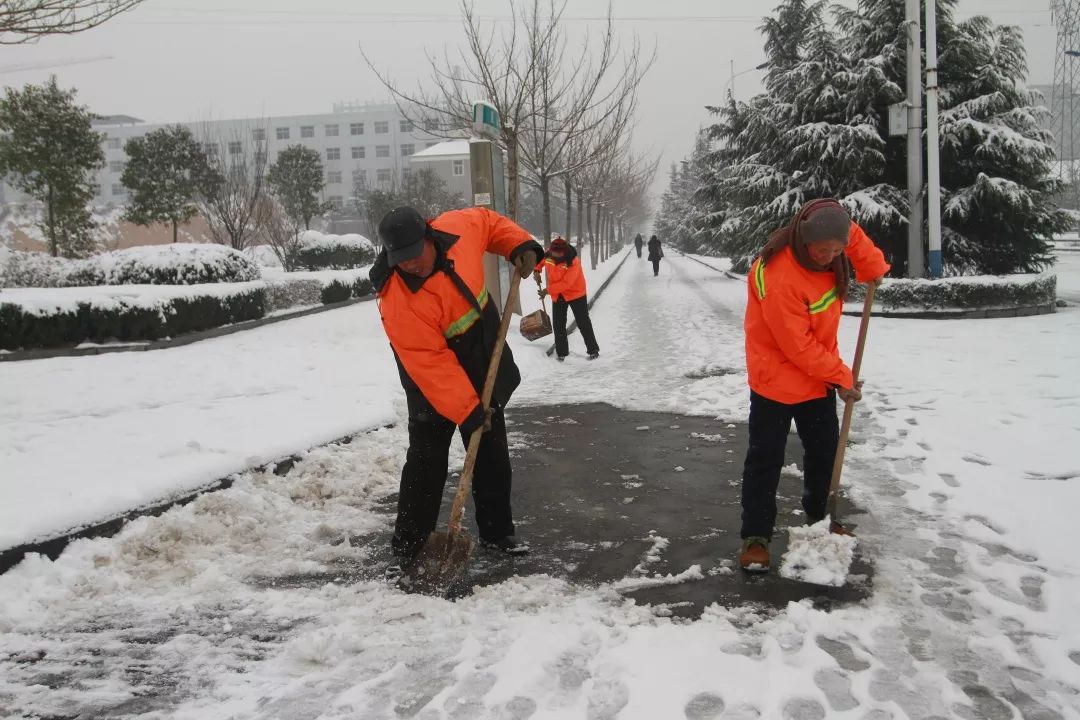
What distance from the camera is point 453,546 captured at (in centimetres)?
361

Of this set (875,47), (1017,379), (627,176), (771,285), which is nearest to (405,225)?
(771,285)

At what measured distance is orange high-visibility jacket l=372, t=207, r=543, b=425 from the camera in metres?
3.41

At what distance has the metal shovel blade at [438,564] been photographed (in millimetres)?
3490

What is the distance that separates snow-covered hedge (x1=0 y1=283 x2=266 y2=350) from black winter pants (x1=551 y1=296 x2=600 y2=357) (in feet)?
16.3

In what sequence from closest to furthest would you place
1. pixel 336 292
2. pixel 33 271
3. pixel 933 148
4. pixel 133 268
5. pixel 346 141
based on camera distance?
pixel 133 268
pixel 33 271
pixel 933 148
pixel 336 292
pixel 346 141

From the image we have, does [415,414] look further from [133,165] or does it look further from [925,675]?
[133,165]

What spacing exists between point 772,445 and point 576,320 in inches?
A: 259

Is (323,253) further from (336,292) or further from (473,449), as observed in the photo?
(473,449)

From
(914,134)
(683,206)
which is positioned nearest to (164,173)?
(914,134)

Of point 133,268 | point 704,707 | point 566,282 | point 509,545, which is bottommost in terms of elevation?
point 704,707

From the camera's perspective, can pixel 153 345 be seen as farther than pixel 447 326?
Yes

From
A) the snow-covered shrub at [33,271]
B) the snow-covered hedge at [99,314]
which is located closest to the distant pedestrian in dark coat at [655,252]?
the snow-covered hedge at [99,314]

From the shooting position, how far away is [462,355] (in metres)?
3.70

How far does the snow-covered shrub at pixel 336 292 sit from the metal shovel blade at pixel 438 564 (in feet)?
41.2
